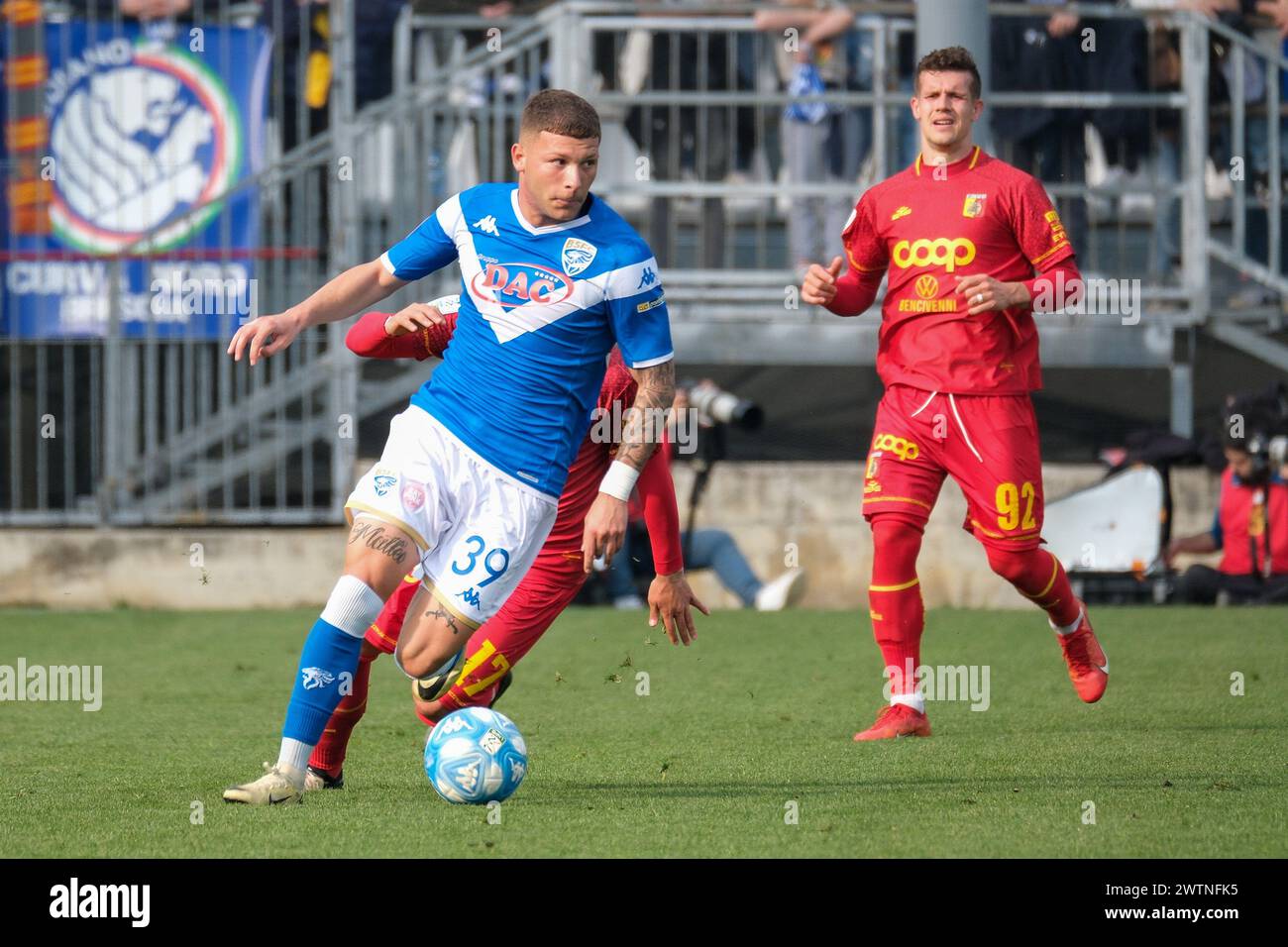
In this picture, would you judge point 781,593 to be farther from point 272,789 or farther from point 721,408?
point 272,789

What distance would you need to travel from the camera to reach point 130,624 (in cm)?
1238

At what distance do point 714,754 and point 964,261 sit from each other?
2.06 meters

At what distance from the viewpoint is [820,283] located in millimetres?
7758

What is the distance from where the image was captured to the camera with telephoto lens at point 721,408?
12484 mm

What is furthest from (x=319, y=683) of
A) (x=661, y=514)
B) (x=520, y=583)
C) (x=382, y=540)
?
(x=661, y=514)

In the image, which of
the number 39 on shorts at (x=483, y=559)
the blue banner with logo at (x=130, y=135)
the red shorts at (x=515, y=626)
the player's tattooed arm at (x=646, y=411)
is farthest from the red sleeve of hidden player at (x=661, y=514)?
the blue banner with logo at (x=130, y=135)

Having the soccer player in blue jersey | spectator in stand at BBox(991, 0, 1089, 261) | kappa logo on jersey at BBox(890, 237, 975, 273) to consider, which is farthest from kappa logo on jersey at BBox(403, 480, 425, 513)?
spectator in stand at BBox(991, 0, 1089, 261)

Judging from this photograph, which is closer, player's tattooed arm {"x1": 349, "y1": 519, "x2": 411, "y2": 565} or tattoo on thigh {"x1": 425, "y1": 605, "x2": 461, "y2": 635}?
player's tattooed arm {"x1": 349, "y1": 519, "x2": 411, "y2": 565}

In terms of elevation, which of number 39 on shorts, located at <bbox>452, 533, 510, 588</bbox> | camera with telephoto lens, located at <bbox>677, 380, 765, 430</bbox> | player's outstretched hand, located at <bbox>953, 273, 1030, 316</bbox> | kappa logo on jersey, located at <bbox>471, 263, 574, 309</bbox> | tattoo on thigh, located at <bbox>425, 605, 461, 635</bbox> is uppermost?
player's outstretched hand, located at <bbox>953, 273, 1030, 316</bbox>

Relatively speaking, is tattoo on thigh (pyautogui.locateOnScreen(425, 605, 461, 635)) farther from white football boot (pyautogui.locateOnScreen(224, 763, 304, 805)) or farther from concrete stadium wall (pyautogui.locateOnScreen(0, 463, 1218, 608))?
concrete stadium wall (pyautogui.locateOnScreen(0, 463, 1218, 608))

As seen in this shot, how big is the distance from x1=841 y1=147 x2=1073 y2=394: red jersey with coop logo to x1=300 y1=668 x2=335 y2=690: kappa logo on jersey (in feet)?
9.23

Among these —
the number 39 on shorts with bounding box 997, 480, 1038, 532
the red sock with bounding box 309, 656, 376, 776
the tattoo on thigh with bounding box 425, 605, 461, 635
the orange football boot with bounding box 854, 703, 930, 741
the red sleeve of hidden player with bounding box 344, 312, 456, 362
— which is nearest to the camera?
the tattoo on thigh with bounding box 425, 605, 461, 635

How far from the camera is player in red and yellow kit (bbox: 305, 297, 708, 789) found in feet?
21.2

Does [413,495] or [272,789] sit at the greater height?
[413,495]
